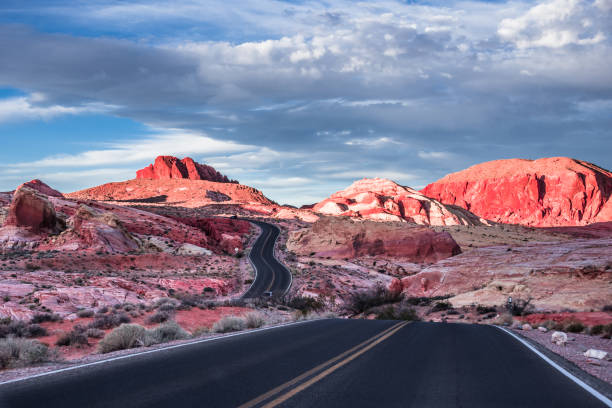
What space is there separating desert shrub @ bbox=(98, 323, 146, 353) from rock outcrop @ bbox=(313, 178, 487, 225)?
10646 cm

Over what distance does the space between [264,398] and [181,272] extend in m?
46.2

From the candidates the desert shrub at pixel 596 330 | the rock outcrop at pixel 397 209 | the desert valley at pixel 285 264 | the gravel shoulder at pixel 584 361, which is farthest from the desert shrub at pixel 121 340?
the rock outcrop at pixel 397 209

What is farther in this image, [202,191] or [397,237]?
[202,191]

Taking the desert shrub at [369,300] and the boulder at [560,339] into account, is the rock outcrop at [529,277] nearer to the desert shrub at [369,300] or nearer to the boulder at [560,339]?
the desert shrub at [369,300]

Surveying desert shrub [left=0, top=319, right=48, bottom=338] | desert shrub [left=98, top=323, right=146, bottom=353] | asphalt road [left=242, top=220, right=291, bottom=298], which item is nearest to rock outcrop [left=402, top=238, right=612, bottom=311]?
asphalt road [left=242, top=220, right=291, bottom=298]

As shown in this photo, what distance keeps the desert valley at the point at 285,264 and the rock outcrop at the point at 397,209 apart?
604mm

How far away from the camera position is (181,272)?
1966 inches

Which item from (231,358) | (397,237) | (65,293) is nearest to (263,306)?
(65,293)

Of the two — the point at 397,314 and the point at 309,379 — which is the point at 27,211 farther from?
the point at 309,379

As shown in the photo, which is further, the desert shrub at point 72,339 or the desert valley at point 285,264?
the desert valley at point 285,264

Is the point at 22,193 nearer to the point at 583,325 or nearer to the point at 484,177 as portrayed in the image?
the point at 583,325

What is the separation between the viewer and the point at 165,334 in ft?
41.7

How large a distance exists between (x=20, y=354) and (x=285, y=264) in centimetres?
5626

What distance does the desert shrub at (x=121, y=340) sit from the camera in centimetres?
1124
